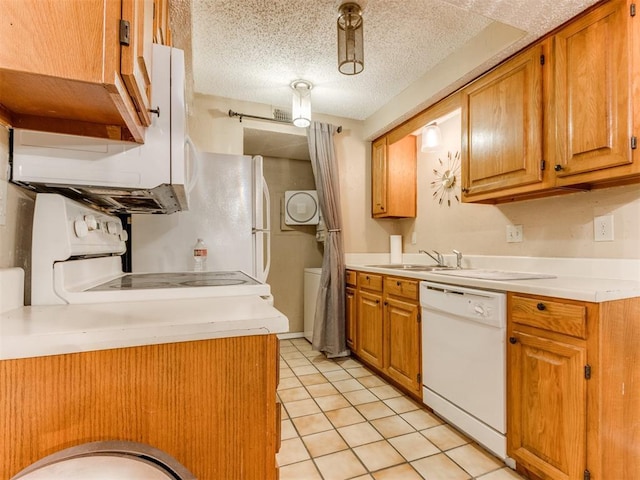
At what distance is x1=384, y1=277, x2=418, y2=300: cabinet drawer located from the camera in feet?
6.94

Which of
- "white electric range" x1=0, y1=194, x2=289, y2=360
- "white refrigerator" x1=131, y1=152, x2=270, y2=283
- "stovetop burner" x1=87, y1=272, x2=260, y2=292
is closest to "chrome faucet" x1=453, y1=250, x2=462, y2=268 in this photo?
"white refrigerator" x1=131, y1=152, x2=270, y2=283

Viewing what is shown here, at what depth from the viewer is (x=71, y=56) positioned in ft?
2.16

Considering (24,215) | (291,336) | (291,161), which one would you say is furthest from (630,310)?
(291,161)

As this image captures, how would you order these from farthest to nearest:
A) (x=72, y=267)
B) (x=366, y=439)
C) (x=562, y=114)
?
A: (x=366, y=439)
(x=562, y=114)
(x=72, y=267)

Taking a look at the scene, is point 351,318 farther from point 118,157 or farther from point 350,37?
point 118,157

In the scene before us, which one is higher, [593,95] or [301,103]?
[301,103]

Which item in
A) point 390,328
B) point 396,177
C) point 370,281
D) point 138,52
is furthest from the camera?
point 396,177

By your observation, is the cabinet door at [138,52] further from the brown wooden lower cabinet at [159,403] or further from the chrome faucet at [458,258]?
the chrome faucet at [458,258]

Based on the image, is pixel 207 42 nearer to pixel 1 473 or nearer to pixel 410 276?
pixel 410 276

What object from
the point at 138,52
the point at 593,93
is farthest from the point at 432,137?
the point at 138,52

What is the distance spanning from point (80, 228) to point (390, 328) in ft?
6.60

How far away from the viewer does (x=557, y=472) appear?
1.26 m

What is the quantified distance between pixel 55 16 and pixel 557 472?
212 cm

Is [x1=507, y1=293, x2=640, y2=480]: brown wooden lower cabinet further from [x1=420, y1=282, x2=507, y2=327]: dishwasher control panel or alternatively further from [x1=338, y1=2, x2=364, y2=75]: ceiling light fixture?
[x1=338, y1=2, x2=364, y2=75]: ceiling light fixture
